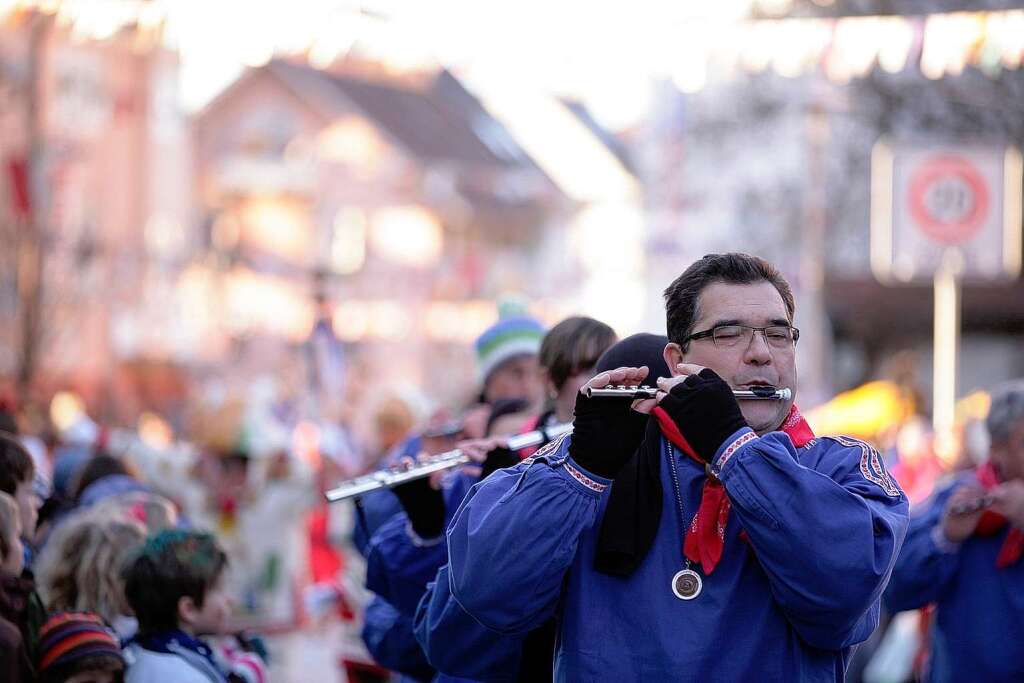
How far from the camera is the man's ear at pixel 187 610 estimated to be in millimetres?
4789

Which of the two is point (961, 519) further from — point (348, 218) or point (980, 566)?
point (348, 218)

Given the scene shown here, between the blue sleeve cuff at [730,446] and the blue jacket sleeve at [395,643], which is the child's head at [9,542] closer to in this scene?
the blue jacket sleeve at [395,643]

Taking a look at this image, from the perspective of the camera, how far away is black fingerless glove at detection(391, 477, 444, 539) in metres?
4.56

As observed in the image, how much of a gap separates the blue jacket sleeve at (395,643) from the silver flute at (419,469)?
0.75 meters

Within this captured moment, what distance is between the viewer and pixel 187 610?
15.8ft

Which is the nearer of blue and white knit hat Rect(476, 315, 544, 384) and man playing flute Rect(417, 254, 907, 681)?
man playing flute Rect(417, 254, 907, 681)

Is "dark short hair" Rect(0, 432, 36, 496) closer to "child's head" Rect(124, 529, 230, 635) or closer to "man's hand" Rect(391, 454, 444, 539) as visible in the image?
"child's head" Rect(124, 529, 230, 635)

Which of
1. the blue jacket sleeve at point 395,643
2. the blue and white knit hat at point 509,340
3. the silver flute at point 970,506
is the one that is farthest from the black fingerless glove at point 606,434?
the blue and white knit hat at point 509,340

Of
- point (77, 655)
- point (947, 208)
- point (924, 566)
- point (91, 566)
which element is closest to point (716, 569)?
point (77, 655)

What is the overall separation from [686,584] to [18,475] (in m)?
2.22

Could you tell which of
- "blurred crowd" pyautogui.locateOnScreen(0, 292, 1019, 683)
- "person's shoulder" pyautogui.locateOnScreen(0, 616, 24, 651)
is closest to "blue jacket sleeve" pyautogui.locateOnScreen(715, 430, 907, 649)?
"blurred crowd" pyautogui.locateOnScreen(0, 292, 1019, 683)

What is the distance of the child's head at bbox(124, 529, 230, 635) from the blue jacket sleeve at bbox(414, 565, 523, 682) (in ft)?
4.13

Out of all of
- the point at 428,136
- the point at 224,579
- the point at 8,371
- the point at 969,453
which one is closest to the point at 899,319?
the point at 8,371

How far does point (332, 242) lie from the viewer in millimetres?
47469
